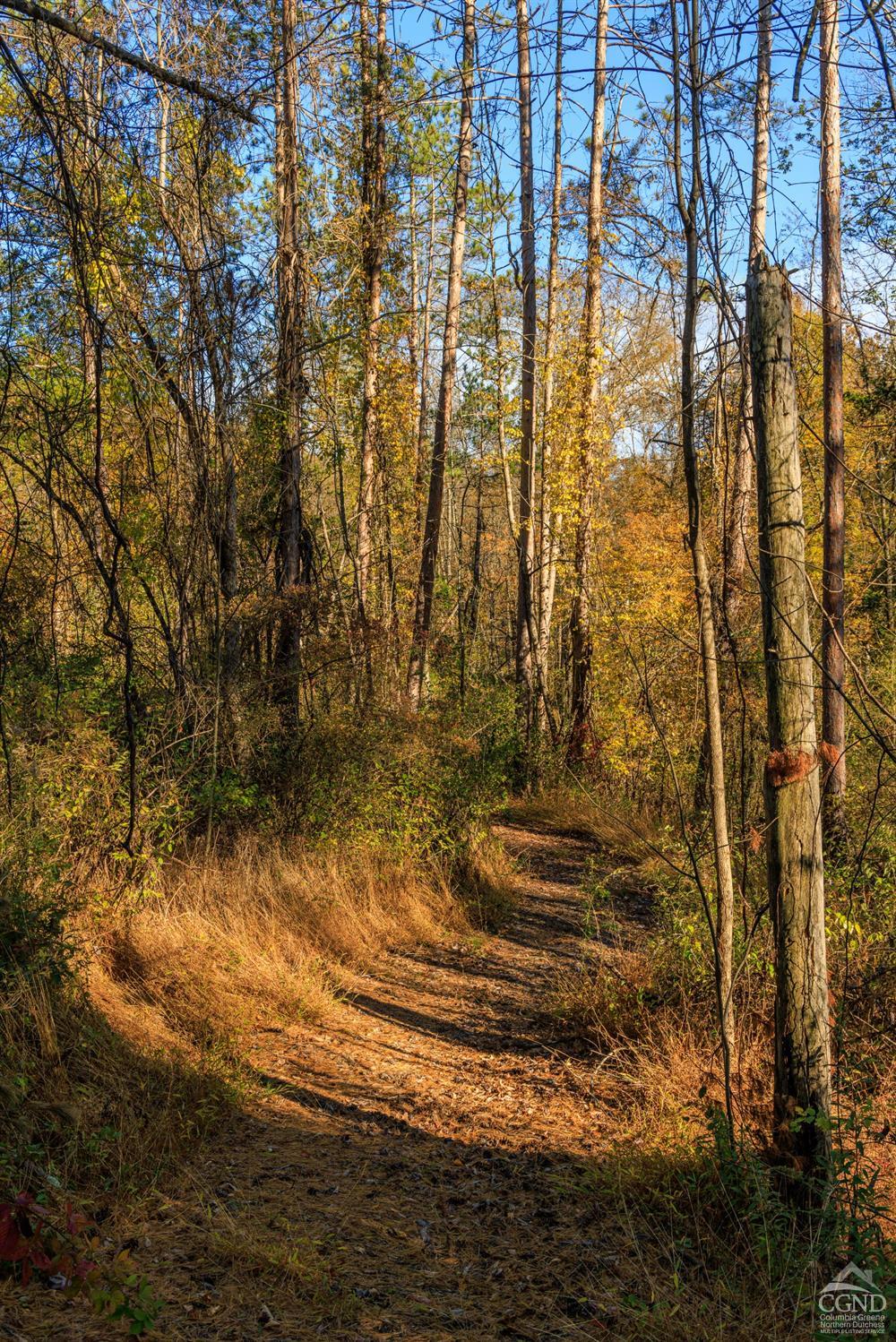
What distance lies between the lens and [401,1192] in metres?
3.68

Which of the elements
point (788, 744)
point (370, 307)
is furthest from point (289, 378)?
point (788, 744)

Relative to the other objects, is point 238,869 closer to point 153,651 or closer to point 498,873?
point 153,651

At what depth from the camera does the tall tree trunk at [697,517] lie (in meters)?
2.89

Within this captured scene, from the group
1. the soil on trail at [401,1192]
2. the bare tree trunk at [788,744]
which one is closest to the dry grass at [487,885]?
the soil on trail at [401,1192]

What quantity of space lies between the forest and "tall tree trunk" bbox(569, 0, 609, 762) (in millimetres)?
1831

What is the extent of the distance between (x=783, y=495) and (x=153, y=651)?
5.23 metres

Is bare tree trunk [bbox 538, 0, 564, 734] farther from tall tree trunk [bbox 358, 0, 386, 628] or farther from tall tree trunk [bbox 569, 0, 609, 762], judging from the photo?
tall tree trunk [bbox 358, 0, 386, 628]

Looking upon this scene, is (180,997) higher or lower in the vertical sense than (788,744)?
lower

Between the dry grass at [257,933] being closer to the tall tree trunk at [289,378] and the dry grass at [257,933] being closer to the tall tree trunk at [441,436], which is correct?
the tall tree trunk at [289,378]

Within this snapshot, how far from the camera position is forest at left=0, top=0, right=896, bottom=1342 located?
9.45ft

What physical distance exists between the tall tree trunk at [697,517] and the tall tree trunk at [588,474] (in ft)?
30.1

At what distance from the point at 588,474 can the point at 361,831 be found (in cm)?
741

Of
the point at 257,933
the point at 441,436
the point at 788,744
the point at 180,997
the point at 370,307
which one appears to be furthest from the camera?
the point at 441,436

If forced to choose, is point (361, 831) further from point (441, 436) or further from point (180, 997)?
point (441, 436)
